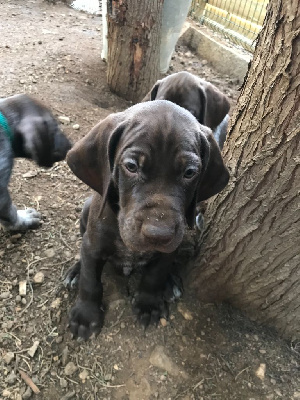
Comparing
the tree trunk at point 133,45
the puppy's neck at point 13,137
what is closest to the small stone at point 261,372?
the puppy's neck at point 13,137

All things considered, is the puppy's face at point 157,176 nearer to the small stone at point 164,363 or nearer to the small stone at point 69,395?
the small stone at point 164,363

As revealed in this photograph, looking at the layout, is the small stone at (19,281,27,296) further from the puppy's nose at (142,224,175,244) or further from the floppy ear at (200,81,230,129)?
the floppy ear at (200,81,230,129)

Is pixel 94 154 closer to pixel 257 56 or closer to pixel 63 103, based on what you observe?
pixel 257 56

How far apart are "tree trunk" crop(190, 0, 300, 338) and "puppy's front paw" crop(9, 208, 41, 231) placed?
1714mm

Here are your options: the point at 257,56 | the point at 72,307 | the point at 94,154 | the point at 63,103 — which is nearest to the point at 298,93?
the point at 257,56

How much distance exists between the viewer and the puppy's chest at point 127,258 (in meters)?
3.01

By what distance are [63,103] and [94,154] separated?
3.43 meters

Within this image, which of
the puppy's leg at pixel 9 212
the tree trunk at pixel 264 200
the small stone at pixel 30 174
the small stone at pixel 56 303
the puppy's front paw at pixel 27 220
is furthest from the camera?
the small stone at pixel 30 174

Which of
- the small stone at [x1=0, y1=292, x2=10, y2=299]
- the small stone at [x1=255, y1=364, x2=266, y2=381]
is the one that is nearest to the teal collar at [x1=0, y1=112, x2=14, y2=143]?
the small stone at [x1=0, y1=292, x2=10, y2=299]

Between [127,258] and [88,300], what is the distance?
46cm

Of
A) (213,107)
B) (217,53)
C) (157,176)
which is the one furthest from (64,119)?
(217,53)

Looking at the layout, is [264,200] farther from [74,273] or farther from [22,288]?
[22,288]

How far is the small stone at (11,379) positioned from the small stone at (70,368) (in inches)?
14.9

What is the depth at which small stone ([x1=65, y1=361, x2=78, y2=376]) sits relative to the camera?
9.85 ft
